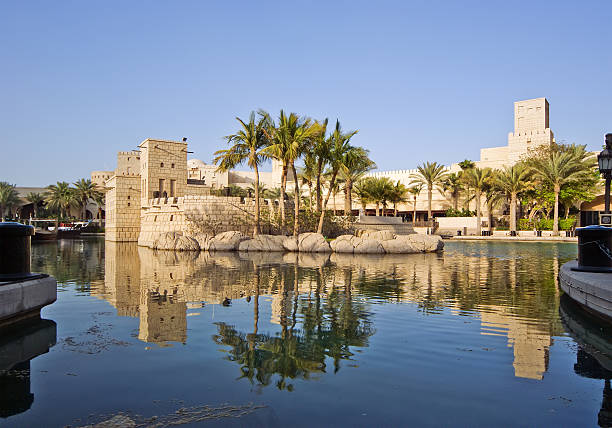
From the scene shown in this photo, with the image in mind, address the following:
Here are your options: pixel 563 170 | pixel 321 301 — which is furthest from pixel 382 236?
pixel 563 170

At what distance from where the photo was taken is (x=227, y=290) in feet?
32.1

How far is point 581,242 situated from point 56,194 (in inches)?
2687

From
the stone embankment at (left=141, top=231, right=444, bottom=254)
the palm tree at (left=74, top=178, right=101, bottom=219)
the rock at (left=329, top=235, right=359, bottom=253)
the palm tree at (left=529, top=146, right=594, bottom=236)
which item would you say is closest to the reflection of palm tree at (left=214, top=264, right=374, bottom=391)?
the rock at (left=329, top=235, right=359, bottom=253)

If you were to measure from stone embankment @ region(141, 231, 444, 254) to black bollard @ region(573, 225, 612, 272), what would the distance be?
13.6 m

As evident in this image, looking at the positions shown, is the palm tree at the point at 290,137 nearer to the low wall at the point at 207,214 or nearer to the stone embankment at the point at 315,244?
the stone embankment at the point at 315,244

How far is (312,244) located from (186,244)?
699cm

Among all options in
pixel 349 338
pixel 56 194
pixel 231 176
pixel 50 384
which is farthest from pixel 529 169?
pixel 56 194

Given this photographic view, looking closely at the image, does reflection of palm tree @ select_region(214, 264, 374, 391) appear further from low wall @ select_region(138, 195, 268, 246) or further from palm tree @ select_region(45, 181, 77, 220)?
palm tree @ select_region(45, 181, 77, 220)

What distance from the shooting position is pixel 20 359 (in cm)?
484

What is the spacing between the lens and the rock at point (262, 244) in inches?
921

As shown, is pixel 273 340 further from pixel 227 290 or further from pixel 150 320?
pixel 227 290

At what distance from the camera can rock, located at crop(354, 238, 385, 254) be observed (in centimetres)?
2192

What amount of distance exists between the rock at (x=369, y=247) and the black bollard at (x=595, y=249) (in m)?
13.5

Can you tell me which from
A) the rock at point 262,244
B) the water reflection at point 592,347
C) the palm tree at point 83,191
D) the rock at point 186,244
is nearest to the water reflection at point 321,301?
the water reflection at point 592,347
